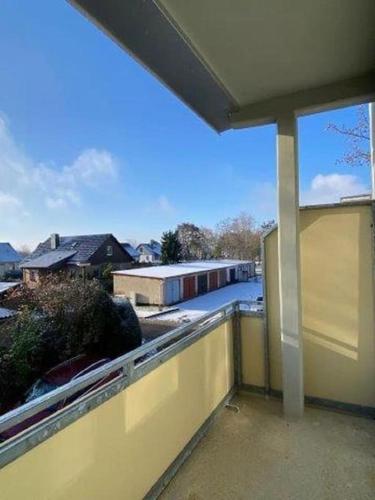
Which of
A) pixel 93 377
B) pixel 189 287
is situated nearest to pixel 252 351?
pixel 93 377

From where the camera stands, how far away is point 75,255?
15.9 metres

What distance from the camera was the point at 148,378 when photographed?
1441 millimetres

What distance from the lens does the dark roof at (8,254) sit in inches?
849

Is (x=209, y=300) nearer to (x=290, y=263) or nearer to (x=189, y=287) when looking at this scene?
(x=189, y=287)

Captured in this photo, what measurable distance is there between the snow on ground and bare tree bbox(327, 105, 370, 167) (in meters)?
4.68

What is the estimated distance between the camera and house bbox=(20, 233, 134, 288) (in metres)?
15.2

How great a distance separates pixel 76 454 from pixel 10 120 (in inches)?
406

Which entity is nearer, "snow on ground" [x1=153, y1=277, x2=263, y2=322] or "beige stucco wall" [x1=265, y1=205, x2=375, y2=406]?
"beige stucco wall" [x1=265, y1=205, x2=375, y2=406]

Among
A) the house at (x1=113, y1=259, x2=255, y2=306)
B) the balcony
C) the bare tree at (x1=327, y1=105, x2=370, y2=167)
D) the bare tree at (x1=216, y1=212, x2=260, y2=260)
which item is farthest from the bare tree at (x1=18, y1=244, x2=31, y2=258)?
the balcony

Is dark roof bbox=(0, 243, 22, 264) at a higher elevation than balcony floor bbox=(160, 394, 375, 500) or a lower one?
higher

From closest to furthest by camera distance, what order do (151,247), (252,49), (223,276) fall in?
(252,49) → (223,276) → (151,247)

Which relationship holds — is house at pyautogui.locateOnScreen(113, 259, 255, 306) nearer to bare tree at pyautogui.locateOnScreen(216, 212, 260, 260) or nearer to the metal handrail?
bare tree at pyautogui.locateOnScreen(216, 212, 260, 260)

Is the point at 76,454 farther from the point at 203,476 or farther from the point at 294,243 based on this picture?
the point at 294,243

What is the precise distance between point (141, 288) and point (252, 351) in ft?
33.4
